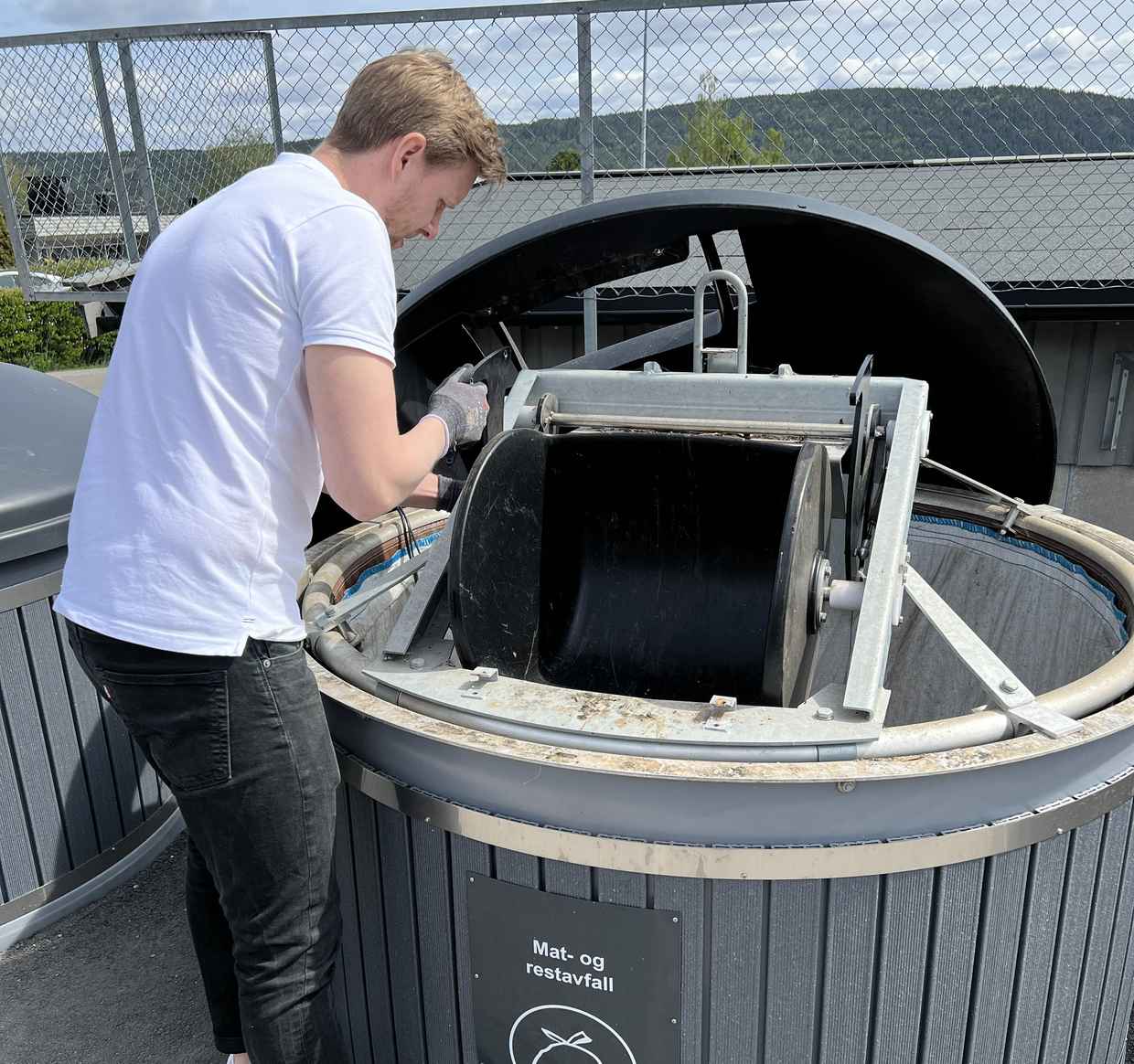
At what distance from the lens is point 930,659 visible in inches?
123

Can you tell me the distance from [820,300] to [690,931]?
5.88 ft

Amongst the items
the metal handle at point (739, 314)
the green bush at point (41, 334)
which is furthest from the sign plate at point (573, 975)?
the green bush at point (41, 334)

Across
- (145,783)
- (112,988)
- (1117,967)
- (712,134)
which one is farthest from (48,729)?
(712,134)

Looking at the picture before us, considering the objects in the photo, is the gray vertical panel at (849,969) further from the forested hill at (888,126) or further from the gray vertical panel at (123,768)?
the forested hill at (888,126)

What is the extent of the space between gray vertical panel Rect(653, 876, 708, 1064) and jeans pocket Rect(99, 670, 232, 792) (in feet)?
2.15

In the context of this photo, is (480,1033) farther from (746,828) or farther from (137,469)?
(137,469)

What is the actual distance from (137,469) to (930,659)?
8.11ft

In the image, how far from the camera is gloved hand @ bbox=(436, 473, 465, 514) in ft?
7.06

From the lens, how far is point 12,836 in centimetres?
252

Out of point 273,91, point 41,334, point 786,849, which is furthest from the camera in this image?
point 41,334

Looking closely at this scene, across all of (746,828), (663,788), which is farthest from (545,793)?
(746,828)

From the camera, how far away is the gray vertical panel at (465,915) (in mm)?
1547

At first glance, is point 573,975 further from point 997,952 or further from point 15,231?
point 15,231

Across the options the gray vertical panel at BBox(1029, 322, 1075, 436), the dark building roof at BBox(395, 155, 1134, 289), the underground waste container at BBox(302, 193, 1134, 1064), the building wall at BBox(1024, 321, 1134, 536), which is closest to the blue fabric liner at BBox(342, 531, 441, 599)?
the underground waste container at BBox(302, 193, 1134, 1064)
